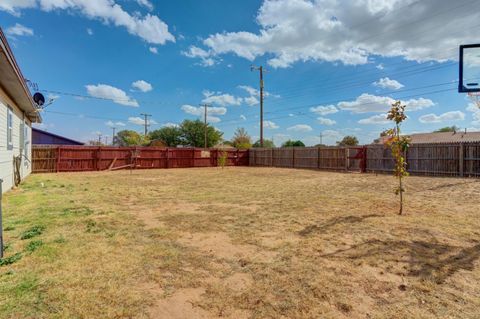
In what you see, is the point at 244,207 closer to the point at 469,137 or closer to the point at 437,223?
the point at 437,223

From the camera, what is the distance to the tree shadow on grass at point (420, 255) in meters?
3.07

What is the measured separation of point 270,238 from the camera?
4.20 metres

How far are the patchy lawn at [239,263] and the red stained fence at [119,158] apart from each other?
13.7 meters

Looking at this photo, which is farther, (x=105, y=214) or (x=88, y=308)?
(x=105, y=214)

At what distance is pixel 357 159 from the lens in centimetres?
1888

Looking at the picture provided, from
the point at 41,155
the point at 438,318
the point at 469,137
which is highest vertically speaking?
the point at 469,137

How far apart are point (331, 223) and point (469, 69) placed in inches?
236

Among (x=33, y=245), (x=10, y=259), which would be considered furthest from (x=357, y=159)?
(x=10, y=259)

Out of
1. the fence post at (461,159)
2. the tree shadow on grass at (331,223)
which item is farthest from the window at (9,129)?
the fence post at (461,159)

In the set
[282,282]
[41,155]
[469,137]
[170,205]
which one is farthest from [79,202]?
[469,137]

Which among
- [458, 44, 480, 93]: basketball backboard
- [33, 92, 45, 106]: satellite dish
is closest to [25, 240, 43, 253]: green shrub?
[458, 44, 480, 93]: basketball backboard

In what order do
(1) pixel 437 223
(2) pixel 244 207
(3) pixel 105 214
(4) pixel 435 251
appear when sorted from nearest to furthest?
(4) pixel 435 251 → (1) pixel 437 223 → (3) pixel 105 214 → (2) pixel 244 207

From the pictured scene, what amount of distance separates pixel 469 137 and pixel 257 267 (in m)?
33.0

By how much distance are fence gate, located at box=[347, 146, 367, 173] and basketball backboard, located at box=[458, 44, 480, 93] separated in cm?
1141
